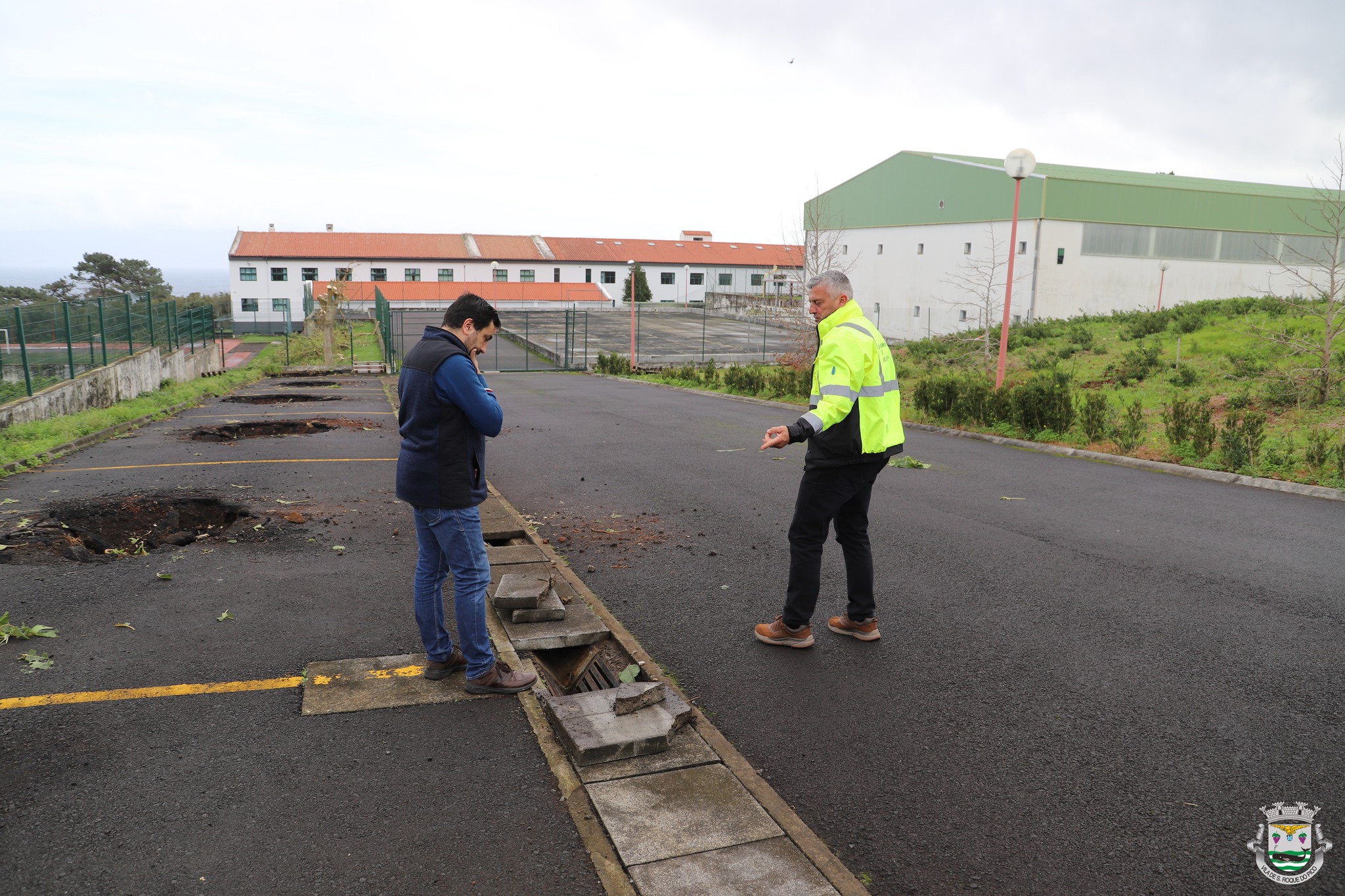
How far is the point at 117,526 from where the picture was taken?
7527mm

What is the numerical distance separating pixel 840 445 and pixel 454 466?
2.03 m

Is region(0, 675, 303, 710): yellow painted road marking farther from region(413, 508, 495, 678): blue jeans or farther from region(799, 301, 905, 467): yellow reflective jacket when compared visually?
region(799, 301, 905, 467): yellow reflective jacket

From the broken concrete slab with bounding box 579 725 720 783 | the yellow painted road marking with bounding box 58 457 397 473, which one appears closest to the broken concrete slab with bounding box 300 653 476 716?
the broken concrete slab with bounding box 579 725 720 783

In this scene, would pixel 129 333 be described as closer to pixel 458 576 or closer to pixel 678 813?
pixel 458 576

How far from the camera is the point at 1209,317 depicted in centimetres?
2527

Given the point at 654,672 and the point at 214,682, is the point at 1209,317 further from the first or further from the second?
the point at 214,682

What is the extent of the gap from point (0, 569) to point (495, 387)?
1949cm

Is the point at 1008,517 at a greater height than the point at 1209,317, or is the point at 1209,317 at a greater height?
the point at 1209,317

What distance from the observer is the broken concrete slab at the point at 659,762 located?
11.6 feet

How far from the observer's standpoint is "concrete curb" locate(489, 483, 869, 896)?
292 centimetres

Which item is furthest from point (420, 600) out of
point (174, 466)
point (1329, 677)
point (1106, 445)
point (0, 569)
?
point (1106, 445)

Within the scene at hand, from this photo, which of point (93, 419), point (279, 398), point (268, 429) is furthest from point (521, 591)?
point (279, 398)

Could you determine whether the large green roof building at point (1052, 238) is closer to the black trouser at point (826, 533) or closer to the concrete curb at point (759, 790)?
the black trouser at point (826, 533)

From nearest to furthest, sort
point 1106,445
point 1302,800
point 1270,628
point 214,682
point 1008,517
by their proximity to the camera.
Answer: point 1302,800
point 214,682
point 1270,628
point 1008,517
point 1106,445
